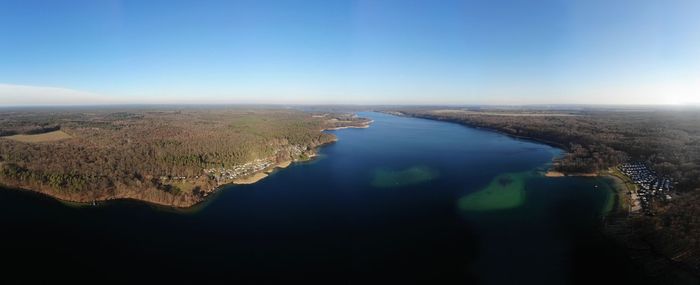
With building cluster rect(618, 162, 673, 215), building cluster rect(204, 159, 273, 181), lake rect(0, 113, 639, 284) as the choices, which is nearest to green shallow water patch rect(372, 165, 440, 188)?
lake rect(0, 113, 639, 284)

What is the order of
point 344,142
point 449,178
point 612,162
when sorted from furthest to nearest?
point 344,142 → point 612,162 → point 449,178

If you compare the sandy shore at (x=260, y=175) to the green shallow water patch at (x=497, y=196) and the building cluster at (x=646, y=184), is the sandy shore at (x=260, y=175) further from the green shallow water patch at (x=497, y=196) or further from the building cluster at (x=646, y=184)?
the building cluster at (x=646, y=184)

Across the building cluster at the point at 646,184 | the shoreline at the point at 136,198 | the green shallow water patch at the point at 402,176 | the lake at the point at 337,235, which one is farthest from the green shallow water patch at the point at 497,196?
the shoreline at the point at 136,198

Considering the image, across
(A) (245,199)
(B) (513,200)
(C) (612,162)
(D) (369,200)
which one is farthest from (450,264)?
(C) (612,162)

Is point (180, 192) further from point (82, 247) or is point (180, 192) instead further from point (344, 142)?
point (344, 142)

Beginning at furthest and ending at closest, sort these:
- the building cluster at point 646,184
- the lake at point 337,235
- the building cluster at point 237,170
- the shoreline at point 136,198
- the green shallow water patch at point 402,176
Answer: the building cluster at point 237,170, the green shallow water patch at point 402,176, the shoreline at point 136,198, the building cluster at point 646,184, the lake at point 337,235

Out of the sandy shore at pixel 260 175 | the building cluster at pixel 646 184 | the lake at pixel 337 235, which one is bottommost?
the lake at pixel 337 235
